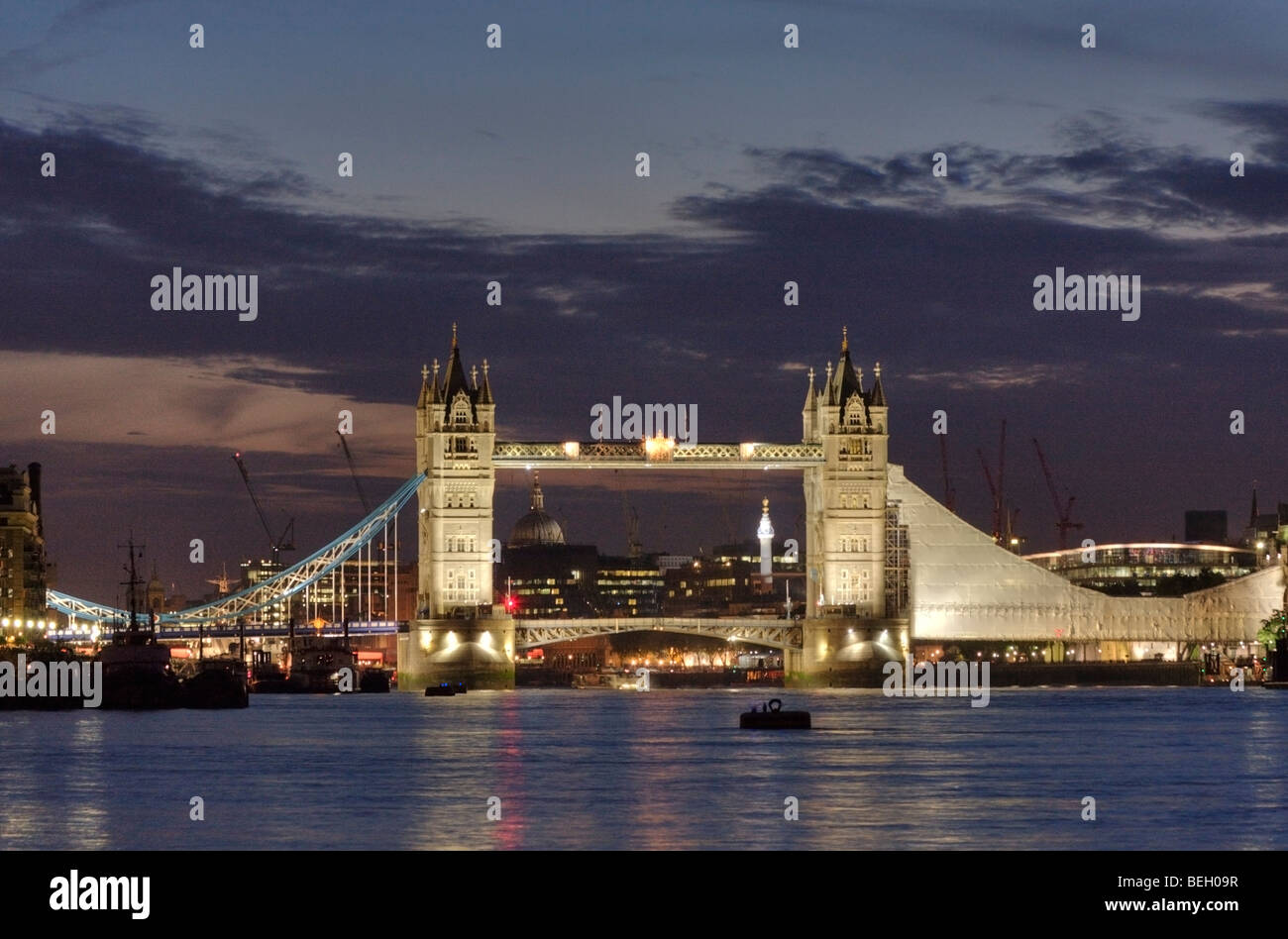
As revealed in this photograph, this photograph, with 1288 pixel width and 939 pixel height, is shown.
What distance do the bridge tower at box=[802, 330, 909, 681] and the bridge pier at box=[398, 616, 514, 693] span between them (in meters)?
21.4

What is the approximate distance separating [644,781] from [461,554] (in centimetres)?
8889

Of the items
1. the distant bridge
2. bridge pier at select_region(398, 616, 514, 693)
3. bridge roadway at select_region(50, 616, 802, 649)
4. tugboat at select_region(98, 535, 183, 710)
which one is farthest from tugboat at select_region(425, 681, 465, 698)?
tugboat at select_region(98, 535, 183, 710)

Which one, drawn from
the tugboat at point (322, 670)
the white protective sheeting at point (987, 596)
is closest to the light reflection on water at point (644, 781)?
the white protective sheeting at point (987, 596)

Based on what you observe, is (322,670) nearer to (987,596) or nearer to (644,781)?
(987,596)

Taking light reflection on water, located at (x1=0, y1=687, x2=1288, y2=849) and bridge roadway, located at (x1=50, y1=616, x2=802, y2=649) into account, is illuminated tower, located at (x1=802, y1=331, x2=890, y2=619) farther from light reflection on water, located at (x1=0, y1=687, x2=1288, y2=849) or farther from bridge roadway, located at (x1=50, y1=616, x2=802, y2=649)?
light reflection on water, located at (x1=0, y1=687, x2=1288, y2=849)

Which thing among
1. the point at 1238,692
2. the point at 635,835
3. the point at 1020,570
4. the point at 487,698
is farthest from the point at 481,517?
the point at 635,835

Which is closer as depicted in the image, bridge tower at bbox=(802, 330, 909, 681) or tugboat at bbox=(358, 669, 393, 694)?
bridge tower at bbox=(802, 330, 909, 681)

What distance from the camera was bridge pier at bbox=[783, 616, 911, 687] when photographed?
164 metres

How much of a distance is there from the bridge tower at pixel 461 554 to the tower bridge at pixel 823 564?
9 centimetres

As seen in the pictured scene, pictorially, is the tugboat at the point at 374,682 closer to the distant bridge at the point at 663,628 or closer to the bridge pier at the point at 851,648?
the distant bridge at the point at 663,628

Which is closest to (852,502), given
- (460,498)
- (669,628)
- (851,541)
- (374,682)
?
(851,541)

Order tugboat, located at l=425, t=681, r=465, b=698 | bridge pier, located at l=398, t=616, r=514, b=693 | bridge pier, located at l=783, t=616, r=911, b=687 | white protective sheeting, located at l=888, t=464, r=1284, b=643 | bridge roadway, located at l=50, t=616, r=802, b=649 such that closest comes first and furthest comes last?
tugboat, located at l=425, t=681, r=465, b=698 < bridge pier, located at l=398, t=616, r=514, b=693 < bridge roadway, located at l=50, t=616, r=802, b=649 < bridge pier, located at l=783, t=616, r=911, b=687 < white protective sheeting, located at l=888, t=464, r=1284, b=643
